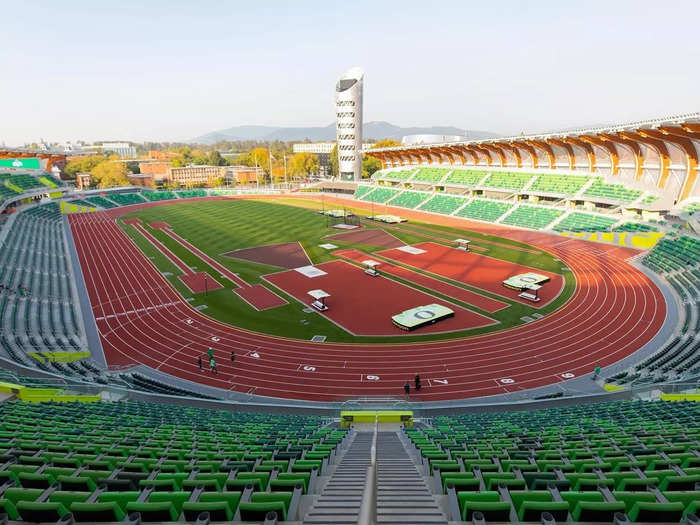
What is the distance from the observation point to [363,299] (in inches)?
1186

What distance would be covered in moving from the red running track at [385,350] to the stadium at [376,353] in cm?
17

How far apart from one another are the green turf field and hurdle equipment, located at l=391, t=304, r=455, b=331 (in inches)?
43.1

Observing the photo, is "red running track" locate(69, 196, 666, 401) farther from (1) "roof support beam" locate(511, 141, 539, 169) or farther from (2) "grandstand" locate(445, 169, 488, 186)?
(2) "grandstand" locate(445, 169, 488, 186)

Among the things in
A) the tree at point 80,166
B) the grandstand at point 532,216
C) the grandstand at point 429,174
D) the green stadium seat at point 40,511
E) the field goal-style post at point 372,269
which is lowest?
the field goal-style post at point 372,269

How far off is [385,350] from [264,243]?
28.1 m

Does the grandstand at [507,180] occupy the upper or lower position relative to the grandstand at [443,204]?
upper

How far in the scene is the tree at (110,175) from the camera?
10669 cm

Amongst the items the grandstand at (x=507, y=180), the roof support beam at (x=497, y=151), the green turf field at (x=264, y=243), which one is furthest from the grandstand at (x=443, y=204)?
the roof support beam at (x=497, y=151)

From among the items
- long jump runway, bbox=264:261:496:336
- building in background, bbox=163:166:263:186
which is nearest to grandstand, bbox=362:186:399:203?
long jump runway, bbox=264:261:496:336

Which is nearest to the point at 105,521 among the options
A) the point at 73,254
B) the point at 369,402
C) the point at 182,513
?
the point at 182,513

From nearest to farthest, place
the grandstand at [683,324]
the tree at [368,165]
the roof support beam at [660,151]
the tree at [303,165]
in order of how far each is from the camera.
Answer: the grandstand at [683,324] < the roof support beam at [660,151] < the tree at [368,165] < the tree at [303,165]

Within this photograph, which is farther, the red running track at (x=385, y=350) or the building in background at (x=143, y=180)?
the building in background at (x=143, y=180)

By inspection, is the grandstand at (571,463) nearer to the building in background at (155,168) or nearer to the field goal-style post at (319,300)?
the field goal-style post at (319,300)

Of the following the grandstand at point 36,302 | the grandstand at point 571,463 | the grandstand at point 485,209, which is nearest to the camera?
the grandstand at point 571,463
